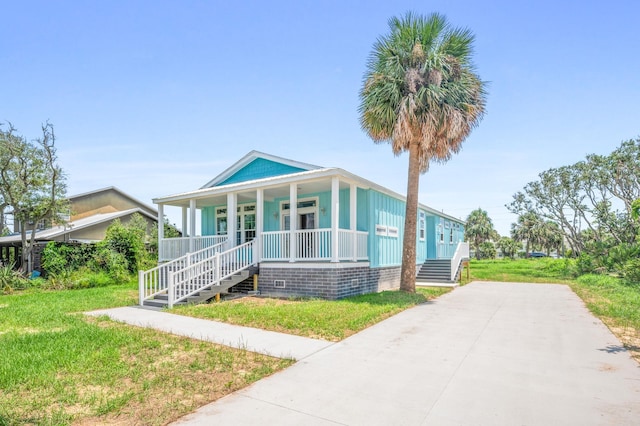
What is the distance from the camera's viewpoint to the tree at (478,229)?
56341mm

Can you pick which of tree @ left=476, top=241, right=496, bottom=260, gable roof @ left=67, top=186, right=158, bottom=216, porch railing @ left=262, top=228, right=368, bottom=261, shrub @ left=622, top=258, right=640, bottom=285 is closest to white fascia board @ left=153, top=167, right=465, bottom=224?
porch railing @ left=262, top=228, right=368, bottom=261

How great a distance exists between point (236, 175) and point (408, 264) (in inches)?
330

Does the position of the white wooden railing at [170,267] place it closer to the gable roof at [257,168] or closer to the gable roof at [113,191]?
the gable roof at [257,168]

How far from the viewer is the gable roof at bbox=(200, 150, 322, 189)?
14.8 meters

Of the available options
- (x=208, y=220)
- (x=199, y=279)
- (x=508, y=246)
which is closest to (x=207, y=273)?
(x=199, y=279)

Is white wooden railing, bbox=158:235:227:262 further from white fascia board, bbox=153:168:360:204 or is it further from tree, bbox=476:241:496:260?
tree, bbox=476:241:496:260

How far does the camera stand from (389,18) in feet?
41.2

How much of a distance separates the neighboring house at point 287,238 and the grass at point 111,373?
Result: 12.2ft

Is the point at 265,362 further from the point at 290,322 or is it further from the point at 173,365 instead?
the point at 290,322

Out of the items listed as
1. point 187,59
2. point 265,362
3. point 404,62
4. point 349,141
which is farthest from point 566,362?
point 187,59

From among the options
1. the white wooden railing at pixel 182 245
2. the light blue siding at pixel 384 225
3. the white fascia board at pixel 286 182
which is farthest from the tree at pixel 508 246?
the white wooden railing at pixel 182 245

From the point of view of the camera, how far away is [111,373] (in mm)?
4836

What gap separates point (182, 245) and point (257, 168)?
4.39 m

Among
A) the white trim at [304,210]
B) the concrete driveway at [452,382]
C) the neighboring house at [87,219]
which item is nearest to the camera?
the concrete driveway at [452,382]
